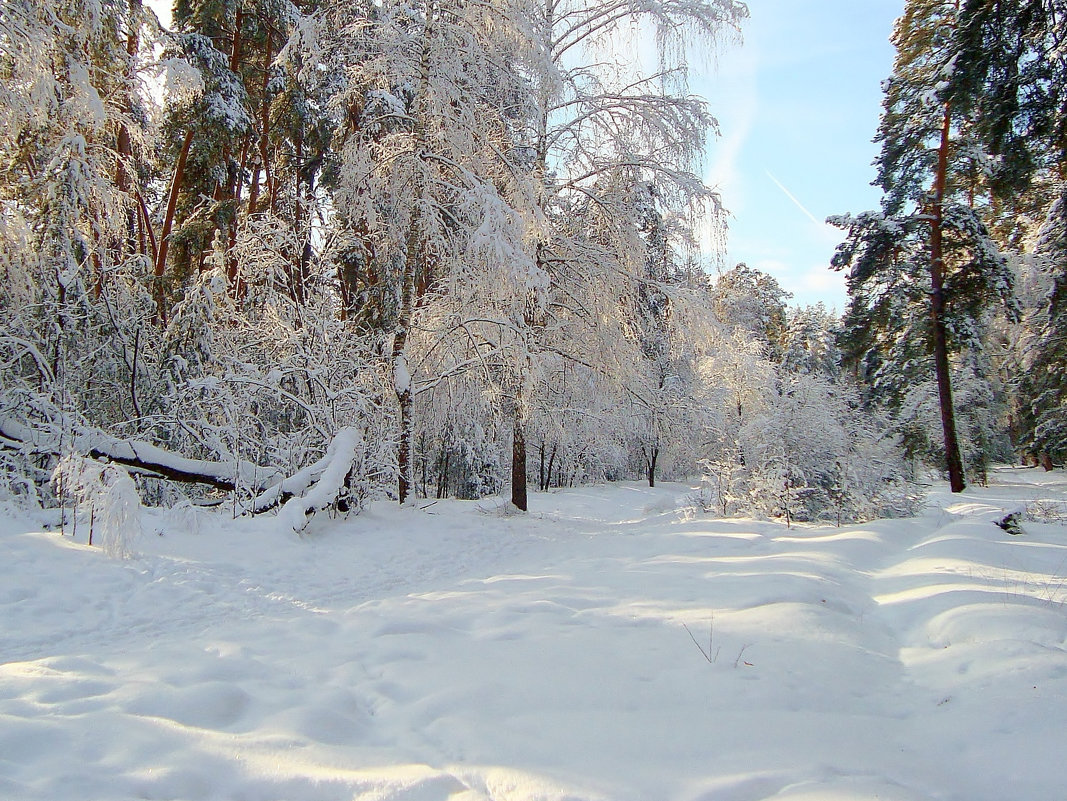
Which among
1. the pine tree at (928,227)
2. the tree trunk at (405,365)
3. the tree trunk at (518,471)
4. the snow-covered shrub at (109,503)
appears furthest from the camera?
the pine tree at (928,227)

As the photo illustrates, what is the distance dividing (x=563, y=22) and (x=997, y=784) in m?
11.7

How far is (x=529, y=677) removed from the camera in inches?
112

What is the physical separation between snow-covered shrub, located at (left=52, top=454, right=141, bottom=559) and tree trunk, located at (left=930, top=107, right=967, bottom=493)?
1451 centimetres

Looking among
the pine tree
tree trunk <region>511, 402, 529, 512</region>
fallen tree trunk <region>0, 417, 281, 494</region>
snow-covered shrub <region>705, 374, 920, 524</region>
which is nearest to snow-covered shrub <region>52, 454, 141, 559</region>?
fallen tree trunk <region>0, 417, 281, 494</region>

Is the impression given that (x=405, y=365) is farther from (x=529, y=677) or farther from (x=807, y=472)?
(x=529, y=677)

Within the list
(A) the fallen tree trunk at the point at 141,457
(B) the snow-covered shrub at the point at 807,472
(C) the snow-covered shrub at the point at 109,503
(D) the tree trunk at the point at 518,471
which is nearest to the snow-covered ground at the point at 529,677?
(C) the snow-covered shrub at the point at 109,503

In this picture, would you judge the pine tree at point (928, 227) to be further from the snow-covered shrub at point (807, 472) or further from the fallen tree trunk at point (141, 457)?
the fallen tree trunk at point (141, 457)

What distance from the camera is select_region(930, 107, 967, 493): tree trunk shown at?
42.3 ft

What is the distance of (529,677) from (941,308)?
46.6ft

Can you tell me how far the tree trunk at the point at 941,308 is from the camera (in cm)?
1290

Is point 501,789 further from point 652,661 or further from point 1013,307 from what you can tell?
point 1013,307

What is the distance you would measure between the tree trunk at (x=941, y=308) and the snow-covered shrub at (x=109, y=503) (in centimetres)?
1451

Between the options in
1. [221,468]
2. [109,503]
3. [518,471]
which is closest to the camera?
[109,503]

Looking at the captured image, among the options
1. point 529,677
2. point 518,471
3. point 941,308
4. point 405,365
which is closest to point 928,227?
point 941,308
